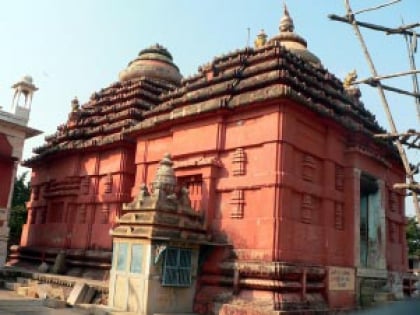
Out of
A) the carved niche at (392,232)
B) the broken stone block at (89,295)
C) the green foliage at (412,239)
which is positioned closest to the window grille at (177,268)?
the broken stone block at (89,295)

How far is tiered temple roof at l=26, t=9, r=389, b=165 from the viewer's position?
12.6 metres

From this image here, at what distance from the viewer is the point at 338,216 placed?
12688 mm

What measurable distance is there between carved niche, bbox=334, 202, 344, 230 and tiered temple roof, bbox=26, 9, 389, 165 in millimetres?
2299

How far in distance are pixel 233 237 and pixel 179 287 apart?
1857mm

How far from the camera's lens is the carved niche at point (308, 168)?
1200cm

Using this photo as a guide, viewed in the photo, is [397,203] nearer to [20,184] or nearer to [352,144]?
[352,144]

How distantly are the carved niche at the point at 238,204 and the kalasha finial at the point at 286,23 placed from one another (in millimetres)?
9090

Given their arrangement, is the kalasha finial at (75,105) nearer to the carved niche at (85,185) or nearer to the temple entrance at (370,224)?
the carved niche at (85,185)

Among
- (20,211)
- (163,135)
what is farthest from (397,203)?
(20,211)

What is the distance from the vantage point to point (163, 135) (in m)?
14.8

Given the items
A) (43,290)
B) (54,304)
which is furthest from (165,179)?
(43,290)

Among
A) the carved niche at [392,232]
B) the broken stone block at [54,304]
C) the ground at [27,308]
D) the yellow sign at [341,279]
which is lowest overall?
the ground at [27,308]

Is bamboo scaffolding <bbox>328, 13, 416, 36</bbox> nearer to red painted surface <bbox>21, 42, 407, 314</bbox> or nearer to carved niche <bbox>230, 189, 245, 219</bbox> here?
red painted surface <bbox>21, 42, 407, 314</bbox>

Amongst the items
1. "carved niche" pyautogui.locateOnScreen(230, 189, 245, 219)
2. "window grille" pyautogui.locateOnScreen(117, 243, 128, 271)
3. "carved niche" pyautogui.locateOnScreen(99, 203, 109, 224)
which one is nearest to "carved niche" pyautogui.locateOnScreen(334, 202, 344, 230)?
"carved niche" pyautogui.locateOnScreen(230, 189, 245, 219)
